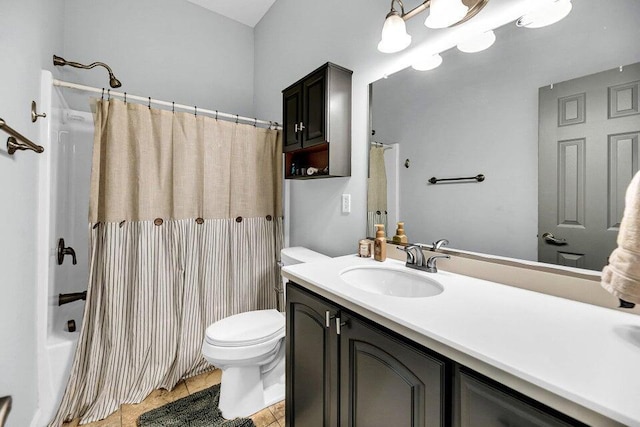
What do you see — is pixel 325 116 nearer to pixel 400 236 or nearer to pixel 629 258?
pixel 400 236

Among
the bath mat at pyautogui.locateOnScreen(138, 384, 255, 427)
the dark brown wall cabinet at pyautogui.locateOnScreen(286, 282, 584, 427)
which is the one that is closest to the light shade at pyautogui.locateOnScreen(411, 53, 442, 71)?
the dark brown wall cabinet at pyautogui.locateOnScreen(286, 282, 584, 427)

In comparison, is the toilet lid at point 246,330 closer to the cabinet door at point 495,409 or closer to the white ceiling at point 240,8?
the cabinet door at point 495,409

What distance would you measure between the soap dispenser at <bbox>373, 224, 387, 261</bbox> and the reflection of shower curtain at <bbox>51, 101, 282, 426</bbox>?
1.03 metres

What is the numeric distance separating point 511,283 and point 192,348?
75.3 inches

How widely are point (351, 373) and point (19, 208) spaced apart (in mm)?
1506

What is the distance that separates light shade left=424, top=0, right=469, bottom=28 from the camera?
1.03m

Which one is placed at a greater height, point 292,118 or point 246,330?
point 292,118

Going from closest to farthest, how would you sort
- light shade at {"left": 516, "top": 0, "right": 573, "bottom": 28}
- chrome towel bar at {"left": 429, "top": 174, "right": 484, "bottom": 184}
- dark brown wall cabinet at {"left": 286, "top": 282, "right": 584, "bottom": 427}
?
dark brown wall cabinet at {"left": 286, "top": 282, "right": 584, "bottom": 427} → light shade at {"left": 516, "top": 0, "right": 573, "bottom": 28} → chrome towel bar at {"left": 429, "top": 174, "right": 484, "bottom": 184}

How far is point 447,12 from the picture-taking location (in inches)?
40.7

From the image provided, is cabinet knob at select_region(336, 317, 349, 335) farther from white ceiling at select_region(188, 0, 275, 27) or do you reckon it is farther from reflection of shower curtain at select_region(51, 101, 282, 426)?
white ceiling at select_region(188, 0, 275, 27)

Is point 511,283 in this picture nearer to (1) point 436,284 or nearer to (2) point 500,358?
(1) point 436,284

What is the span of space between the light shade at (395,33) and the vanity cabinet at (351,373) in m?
1.17

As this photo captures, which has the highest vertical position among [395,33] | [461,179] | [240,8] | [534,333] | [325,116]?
[240,8]

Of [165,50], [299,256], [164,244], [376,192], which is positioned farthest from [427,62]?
[165,50]
